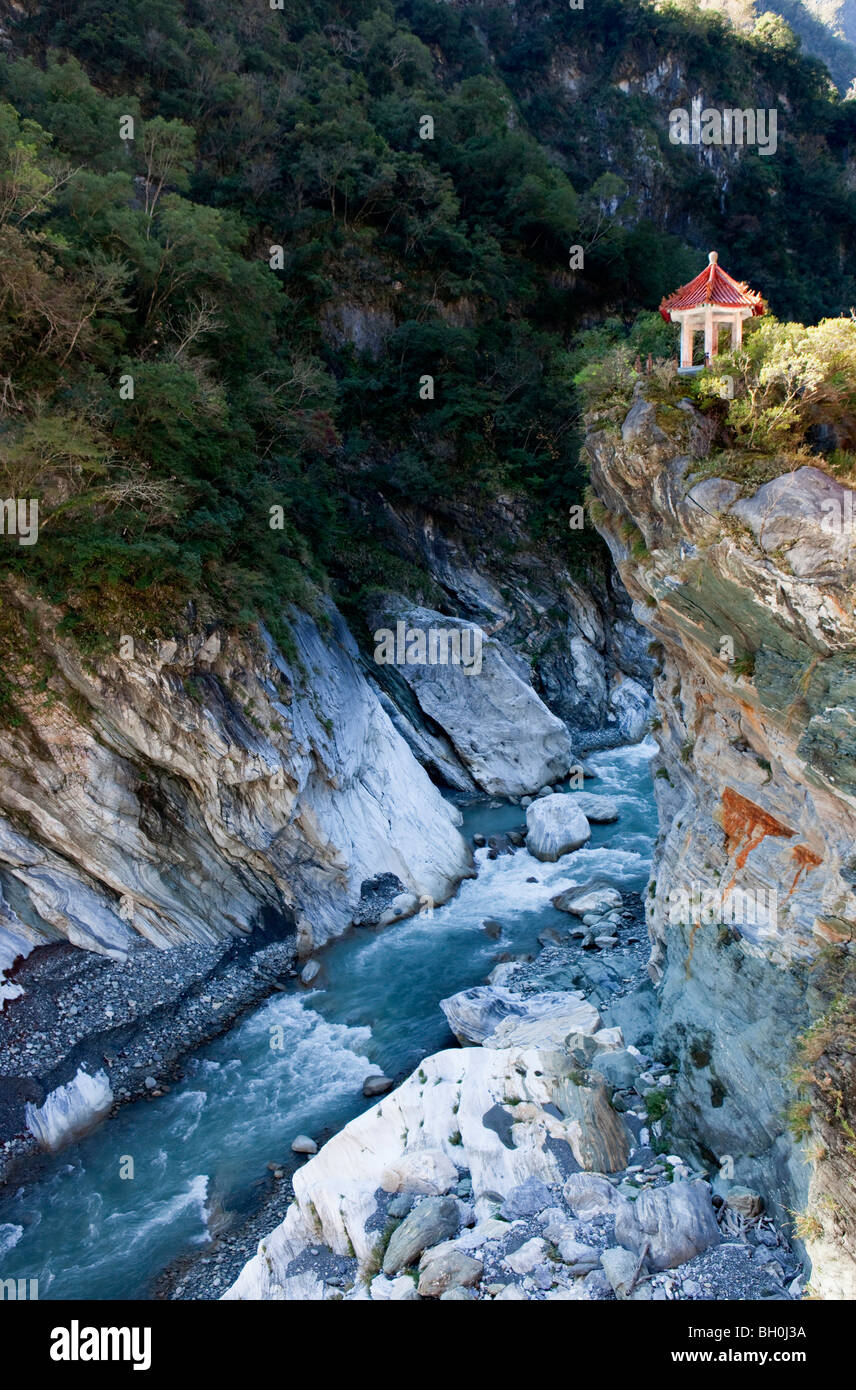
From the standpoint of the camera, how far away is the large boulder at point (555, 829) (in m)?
19.3

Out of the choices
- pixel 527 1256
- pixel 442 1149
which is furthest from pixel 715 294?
pixel 527 1256

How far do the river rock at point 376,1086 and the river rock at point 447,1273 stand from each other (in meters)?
4.57

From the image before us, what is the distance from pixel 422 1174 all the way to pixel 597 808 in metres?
12.7

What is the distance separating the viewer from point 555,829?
19453 mm

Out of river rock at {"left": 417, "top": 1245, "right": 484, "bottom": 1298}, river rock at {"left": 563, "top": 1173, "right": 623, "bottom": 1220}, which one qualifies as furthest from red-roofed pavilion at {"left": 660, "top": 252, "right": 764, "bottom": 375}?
river rock at {"left": 417, "top": 1245, "right": 484, "bottom": 1298}

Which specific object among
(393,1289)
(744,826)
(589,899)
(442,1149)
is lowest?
(393,1289)

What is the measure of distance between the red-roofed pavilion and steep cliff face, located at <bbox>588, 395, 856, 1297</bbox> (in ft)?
4.41

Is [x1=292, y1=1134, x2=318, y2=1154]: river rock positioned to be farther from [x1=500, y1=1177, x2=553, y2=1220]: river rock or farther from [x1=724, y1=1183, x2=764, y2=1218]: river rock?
[x1=724, y1=1183, x2=764, y2=1218]: river rock

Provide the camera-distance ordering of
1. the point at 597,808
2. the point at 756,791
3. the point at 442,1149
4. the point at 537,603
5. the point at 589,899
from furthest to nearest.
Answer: the point at 537,603 → the point at 597,808 → the point at 589,899 → the point at 756,791 → the point at 442,1149

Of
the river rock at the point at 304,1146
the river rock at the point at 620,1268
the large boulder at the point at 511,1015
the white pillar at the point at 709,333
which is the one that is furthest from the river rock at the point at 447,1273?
the white pillar at the point at 709,333

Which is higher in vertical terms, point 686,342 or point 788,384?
point 686,342

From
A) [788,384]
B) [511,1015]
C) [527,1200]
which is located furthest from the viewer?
[511,1015]

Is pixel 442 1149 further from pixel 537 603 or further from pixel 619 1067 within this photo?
pixel 537 603

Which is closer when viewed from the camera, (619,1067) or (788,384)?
(788,384)
